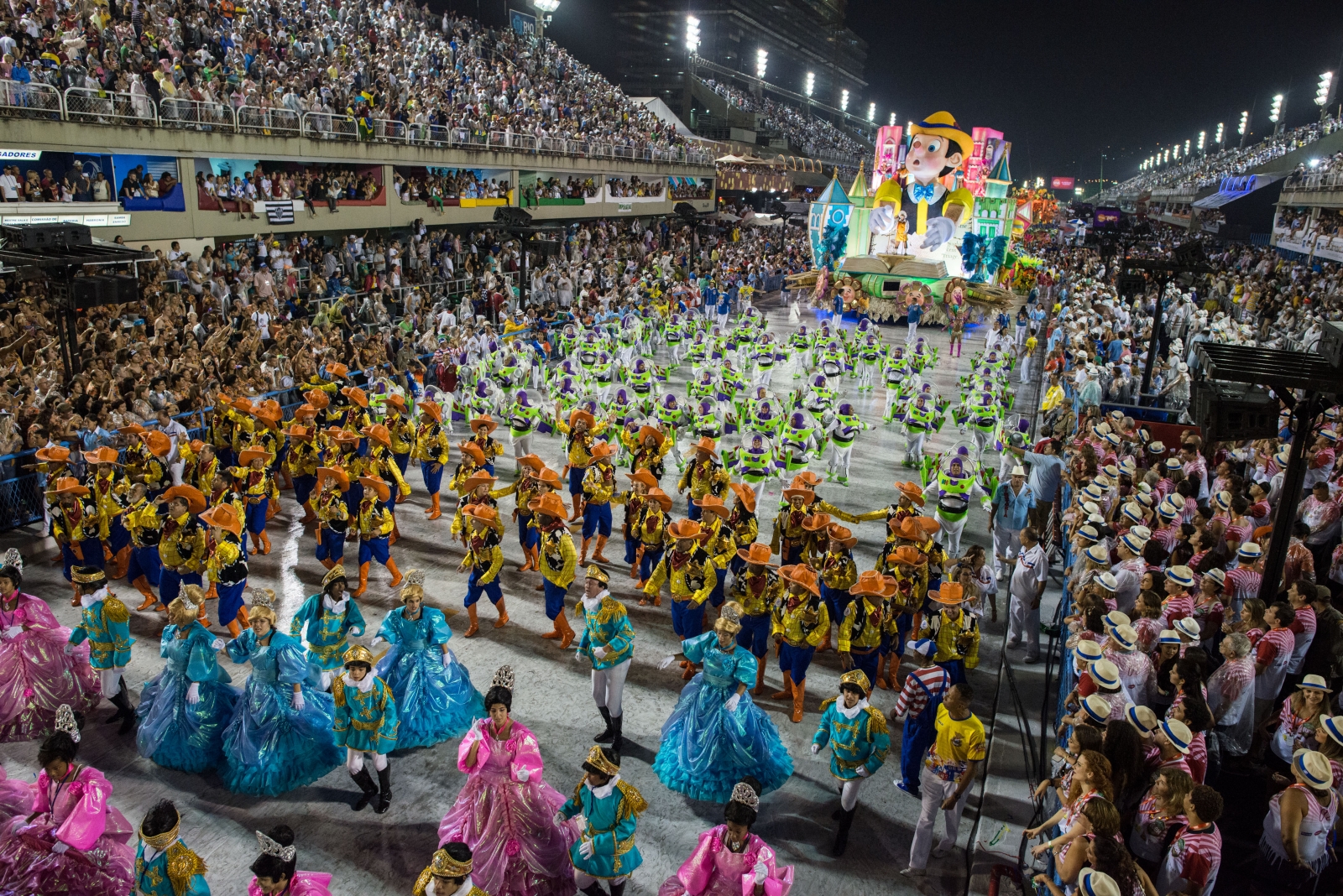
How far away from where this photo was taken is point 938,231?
102ft

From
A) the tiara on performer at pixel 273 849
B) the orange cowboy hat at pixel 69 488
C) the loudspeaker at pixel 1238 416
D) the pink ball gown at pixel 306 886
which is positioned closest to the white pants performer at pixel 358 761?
the pink ball gown at pixel 306 886

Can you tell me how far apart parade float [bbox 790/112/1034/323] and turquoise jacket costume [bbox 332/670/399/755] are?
25134mm

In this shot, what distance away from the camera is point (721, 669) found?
621 centimetres

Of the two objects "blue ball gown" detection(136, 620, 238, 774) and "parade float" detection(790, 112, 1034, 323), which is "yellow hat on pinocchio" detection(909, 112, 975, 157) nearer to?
"parade float" detection(790, 112, 1034, 323)

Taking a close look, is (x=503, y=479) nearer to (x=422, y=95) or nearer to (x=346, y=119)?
(x=346, y=119)

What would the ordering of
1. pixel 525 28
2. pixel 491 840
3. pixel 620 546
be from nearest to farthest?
pixel 491 840, pixel 620 546, pixel 525 28

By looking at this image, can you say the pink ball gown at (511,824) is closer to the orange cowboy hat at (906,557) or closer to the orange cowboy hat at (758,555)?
the orange cowboy hat at (758,555)

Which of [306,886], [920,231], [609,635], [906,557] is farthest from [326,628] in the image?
[920,231]

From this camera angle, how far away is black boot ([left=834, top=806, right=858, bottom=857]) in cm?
598

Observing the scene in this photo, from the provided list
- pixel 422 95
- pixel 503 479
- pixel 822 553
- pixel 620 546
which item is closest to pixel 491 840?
pixel 822 553

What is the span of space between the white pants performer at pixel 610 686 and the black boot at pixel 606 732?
0.04 m

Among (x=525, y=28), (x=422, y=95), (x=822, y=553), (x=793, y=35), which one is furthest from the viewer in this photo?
(x=793, y=35)

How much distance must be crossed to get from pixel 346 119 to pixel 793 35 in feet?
309

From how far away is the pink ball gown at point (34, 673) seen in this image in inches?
269
